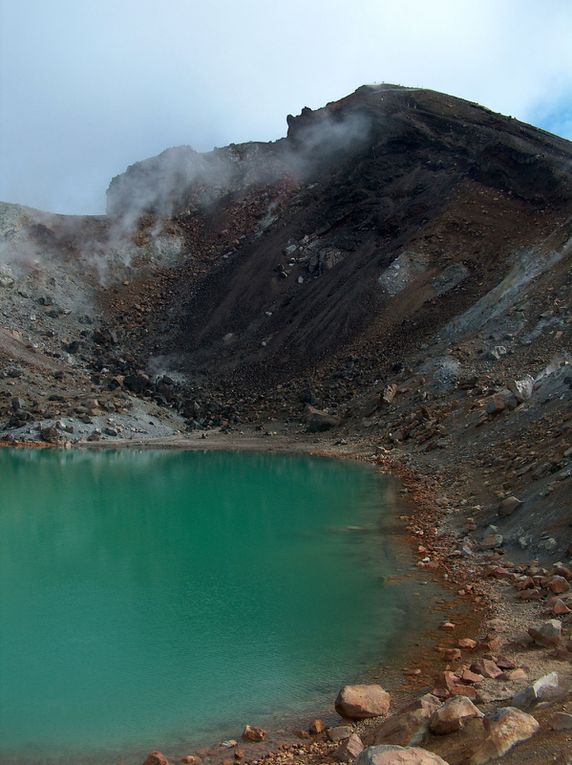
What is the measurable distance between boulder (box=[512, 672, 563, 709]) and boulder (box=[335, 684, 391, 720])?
1883 mm

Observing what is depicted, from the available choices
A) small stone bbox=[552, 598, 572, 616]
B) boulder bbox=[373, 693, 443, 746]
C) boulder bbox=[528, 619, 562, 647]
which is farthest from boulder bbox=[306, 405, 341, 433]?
boulder bbox=[373, 693, 443, 746]

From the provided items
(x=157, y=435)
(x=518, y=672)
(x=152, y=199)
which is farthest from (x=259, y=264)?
(x=518, y=672)

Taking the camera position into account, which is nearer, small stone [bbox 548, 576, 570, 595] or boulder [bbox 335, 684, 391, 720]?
boulder [bbox 335, 684, 391, 720]

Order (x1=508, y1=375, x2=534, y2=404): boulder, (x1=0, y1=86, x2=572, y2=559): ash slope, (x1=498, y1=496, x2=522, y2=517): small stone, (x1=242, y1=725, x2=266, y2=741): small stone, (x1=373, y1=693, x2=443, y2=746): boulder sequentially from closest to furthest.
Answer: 1. (x1=373, y1=693, x2=443, y2=746): boulder
2. (x1=242, y1=725, x2=266, y2=741): small stone
3. (x1=498, y1=496, x2=522, y2=517): small stone
4. (x1=508, y1=375, x2=534, y2=404): boulder
5. (x1=0, y1=86, x2=572, y2=559): ash slope

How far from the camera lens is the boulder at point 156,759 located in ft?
28.9

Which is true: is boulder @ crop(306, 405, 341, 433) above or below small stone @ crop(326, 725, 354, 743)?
above

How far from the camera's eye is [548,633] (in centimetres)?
1120

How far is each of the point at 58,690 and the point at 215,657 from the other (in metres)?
2.56

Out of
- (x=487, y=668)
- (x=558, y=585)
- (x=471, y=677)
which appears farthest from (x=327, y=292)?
(x=471, y=677)

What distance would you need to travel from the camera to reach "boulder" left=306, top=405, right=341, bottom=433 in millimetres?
42875

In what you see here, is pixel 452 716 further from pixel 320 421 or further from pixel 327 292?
pixel 327 292

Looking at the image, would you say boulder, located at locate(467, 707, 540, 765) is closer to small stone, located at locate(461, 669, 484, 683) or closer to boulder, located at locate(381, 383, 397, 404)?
small stone, located at locate(461, 669, 484, 683)

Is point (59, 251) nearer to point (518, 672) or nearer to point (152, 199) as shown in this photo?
point (152, 199)

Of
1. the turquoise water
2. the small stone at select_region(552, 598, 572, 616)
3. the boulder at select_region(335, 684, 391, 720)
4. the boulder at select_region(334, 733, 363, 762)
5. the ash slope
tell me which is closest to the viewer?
the boulder at select_region(334, 733, 363, 762)
